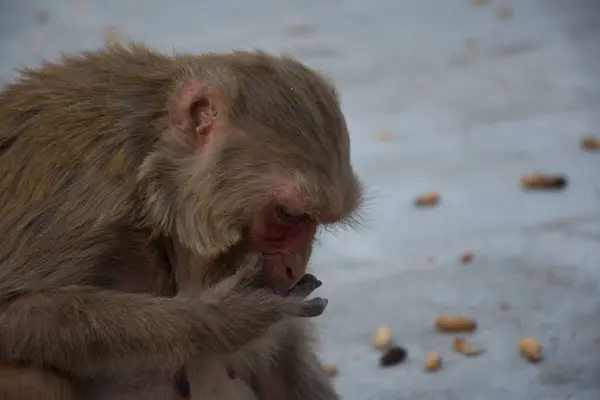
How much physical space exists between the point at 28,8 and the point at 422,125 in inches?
140

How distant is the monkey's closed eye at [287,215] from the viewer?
7.11ft

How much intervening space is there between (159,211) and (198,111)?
23cm

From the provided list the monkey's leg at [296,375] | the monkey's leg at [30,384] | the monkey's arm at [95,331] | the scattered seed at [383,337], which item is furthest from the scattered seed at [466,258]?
the monkey's leg at [30,384]

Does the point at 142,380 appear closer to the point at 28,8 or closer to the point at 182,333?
the point at 182,333

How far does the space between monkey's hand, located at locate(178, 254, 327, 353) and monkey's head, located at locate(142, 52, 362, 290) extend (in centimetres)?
8

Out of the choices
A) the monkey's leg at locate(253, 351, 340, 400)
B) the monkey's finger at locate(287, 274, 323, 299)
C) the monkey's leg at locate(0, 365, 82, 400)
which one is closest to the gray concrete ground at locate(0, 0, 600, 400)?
the monkey's leg at locate(253, 351, 340, 400)

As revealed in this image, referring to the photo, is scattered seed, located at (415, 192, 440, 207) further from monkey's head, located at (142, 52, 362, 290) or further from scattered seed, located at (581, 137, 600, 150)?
monkey's head, located at (142, 52, 362, 290)

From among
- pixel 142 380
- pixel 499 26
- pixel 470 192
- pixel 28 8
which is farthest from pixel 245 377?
pixel 28 8

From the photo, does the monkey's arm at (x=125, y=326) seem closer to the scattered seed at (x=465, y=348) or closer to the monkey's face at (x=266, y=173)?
the monkey's face at (x=266, y=173)

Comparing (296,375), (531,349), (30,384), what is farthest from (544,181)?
(30,384)

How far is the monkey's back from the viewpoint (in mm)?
2104

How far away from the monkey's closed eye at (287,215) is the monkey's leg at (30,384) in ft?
1.80

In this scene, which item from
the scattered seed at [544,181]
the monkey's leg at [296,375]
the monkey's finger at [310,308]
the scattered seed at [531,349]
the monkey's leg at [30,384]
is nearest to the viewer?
the monkey's leg at [30,384]

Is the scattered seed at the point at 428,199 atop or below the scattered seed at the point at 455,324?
atop
